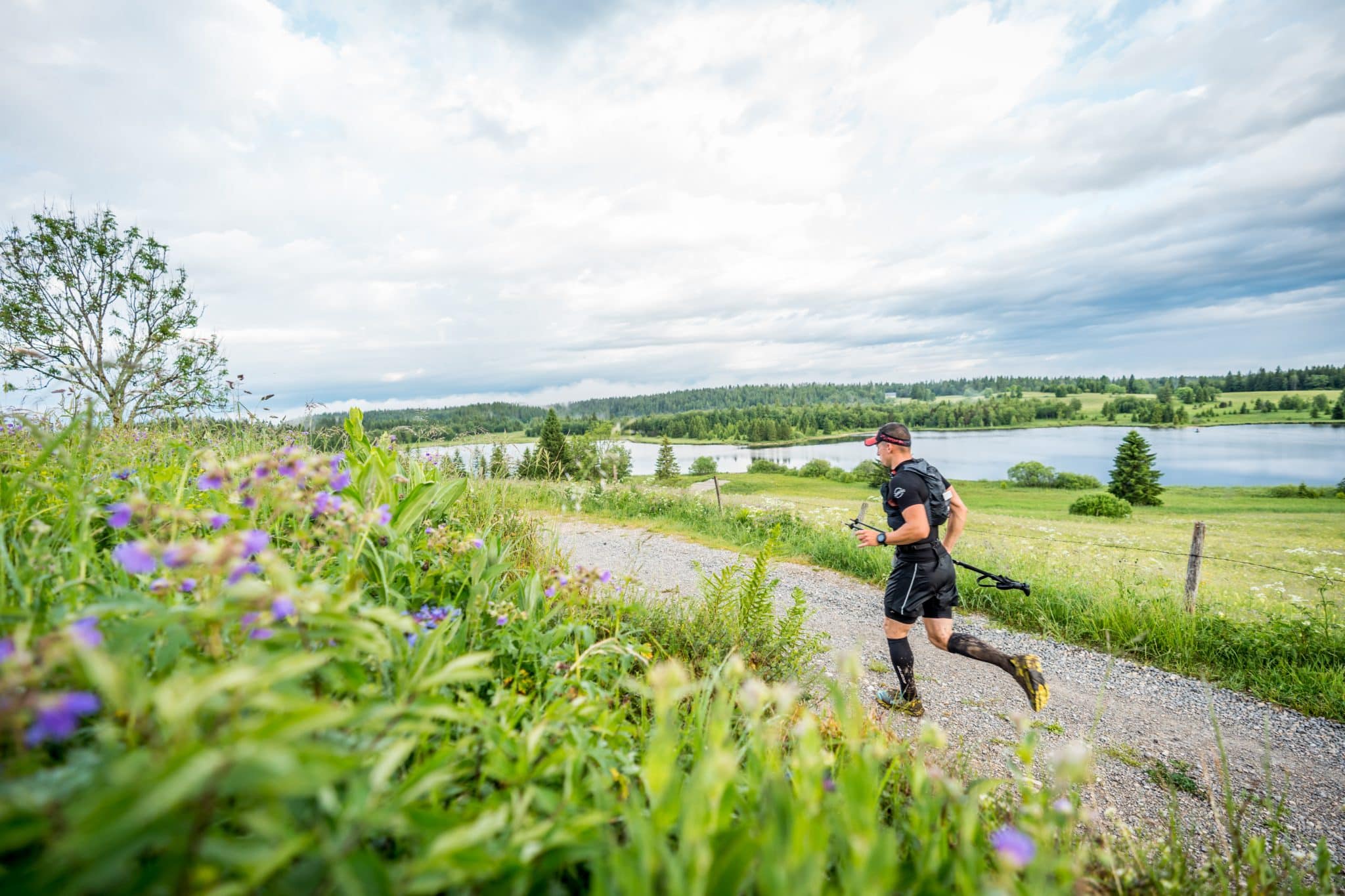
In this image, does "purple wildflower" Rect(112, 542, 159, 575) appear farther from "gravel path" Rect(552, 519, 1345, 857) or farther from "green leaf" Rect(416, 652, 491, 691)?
"gravel path" Rect(552, 519, 1345, 857)

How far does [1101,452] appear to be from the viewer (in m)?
99.9

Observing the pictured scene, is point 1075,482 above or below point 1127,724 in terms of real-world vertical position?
below

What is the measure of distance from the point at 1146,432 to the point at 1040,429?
67.2 ft

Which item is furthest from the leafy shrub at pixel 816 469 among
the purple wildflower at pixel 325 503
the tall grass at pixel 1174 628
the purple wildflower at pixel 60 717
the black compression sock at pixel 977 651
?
the purple wildflower at pixel 60 717

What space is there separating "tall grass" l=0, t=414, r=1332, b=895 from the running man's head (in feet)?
12.2

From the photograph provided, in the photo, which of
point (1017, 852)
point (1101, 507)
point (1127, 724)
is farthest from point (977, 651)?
point (1101, 507)

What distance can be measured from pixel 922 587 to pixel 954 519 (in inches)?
36.3

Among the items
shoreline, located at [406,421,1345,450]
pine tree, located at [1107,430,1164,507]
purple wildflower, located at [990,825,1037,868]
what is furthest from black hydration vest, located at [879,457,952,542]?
shoreline, located at [406,421,1345,450]

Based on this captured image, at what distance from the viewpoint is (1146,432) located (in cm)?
12394

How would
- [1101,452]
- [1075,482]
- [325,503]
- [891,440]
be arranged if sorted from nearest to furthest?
[325,503] → [891,440] → [1075,482] → [1101,452]

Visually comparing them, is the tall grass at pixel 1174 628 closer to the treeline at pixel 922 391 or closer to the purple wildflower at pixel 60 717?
the purple wildflower at pixel 60 717

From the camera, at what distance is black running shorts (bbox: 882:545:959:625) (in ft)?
17.8

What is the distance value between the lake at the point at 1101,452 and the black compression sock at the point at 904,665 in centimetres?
6155

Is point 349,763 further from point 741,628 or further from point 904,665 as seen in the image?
point 904,665
